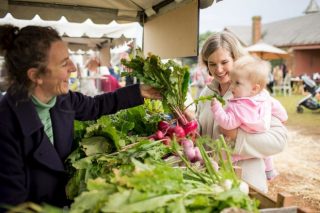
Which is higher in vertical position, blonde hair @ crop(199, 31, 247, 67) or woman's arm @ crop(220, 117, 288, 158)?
blonde hair @ crop(199, 31, 247, 67)

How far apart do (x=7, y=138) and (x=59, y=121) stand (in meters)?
0.34

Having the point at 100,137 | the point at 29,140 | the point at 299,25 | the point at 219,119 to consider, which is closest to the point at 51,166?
the point at 29,140

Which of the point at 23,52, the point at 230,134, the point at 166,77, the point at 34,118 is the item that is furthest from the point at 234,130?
the point at 23,52

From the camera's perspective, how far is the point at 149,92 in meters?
2.37

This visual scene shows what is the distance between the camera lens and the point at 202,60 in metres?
2.68

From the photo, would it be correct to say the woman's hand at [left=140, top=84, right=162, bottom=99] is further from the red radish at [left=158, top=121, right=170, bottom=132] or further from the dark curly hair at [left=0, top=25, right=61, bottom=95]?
the dark curly hair at [left=0, top=25, right=61, bottom=95]

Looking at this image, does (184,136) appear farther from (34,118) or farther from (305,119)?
(305,119)

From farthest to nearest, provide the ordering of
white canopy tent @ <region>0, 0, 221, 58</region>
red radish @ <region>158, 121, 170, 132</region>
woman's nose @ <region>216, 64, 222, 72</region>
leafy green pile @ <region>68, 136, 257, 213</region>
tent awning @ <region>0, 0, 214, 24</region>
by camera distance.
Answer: tent awning @ <region>0, 0, 214, 24</region>, white canopy tent @ <region>0, 0, 221, 58</region>, woman's nose @ <region>216, 64, 222, 72</region>, red radish @ <region>158, 121, 170, 132</region>, leafy green pile @ <region>68, 136, 257, 213</region>

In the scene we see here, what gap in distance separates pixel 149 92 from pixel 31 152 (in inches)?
35.5

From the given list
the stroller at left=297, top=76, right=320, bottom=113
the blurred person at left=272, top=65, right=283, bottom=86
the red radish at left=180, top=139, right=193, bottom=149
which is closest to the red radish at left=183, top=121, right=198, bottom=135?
the red radish at left=180, top=139, right=193, bottom=149

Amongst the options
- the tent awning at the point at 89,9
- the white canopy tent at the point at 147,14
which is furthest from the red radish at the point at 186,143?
the tent awning at the point at 89,9

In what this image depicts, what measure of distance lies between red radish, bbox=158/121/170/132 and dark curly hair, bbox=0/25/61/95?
2.83ft

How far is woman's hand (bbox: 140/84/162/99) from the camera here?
7.71 ft

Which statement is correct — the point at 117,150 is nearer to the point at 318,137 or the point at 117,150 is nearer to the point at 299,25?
the point at 318,137
